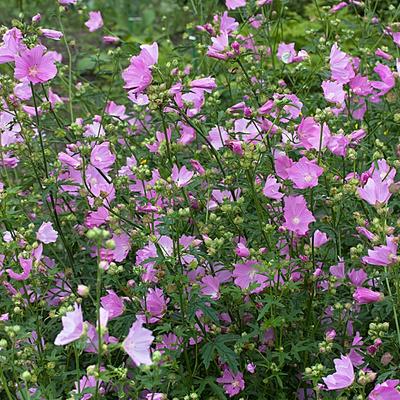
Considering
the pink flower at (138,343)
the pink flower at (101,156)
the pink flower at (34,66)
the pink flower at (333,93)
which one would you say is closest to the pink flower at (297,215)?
the pink flower at (333,93)

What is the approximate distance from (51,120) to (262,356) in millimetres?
1727

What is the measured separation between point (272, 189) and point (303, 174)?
170 millimetres

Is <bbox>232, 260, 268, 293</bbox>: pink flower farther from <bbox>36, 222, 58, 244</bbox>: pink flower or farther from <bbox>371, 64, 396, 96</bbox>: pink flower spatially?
<bbox>371, 64, 396, 96</bbox>: pink flower

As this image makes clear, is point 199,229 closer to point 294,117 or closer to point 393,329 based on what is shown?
point 294,117

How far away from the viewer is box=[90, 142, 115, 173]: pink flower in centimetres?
Answer: 280

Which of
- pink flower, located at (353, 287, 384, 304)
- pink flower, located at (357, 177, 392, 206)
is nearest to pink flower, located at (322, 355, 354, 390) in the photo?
pink flower, located at (353, 287, 384, 304)

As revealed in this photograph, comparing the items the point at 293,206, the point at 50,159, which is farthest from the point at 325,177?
the point at 50,159

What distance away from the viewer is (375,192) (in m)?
2.46

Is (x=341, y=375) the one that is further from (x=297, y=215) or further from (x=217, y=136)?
(x=217, y=136)

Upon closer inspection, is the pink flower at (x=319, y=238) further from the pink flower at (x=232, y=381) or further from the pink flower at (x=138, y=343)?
the pink flower at (x=138, y=343)

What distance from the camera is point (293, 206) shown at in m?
2.57

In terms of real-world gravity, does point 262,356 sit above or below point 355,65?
below

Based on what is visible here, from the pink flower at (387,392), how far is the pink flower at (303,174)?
2.17 ft

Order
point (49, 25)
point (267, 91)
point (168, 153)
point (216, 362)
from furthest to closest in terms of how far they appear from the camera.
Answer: point (49, 25)
point (267, 91)
point (216, 362)
point (168, 153)
